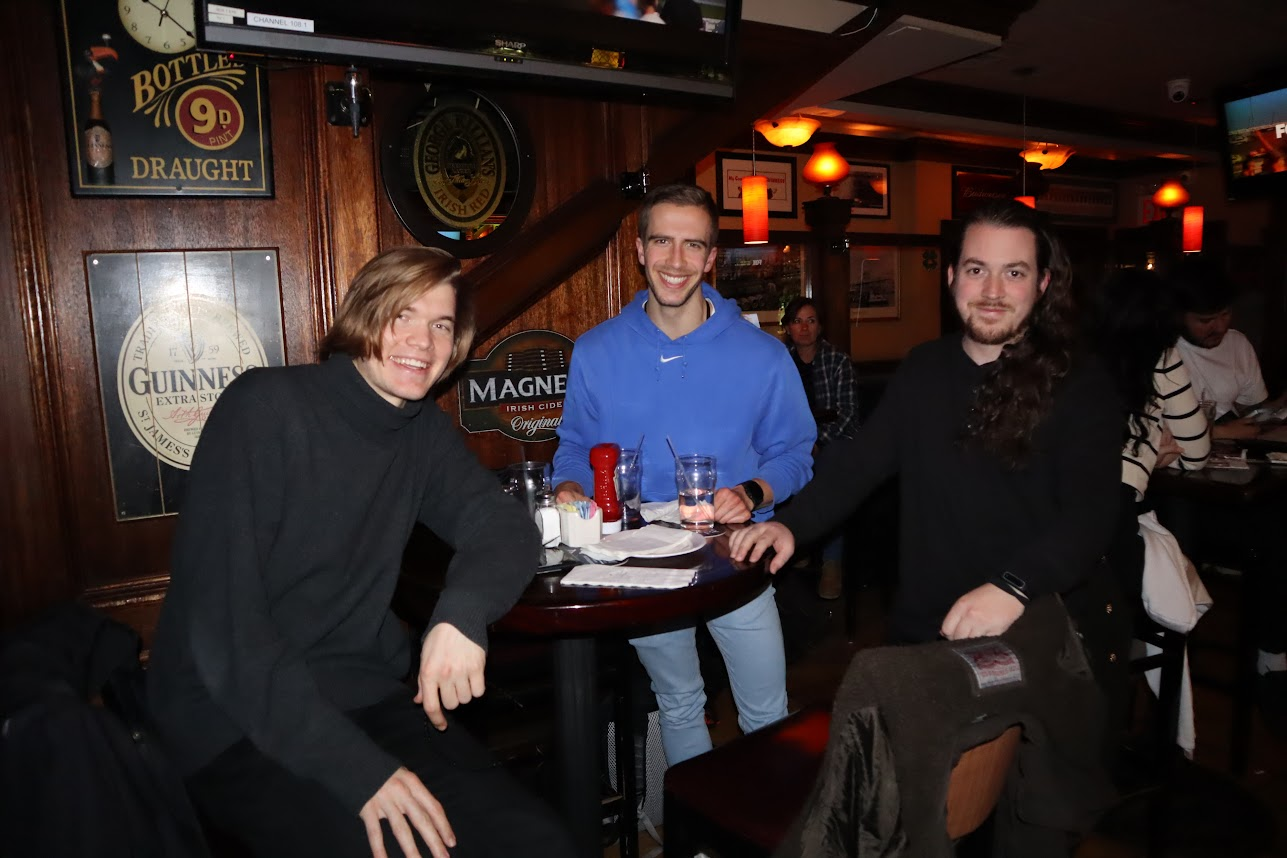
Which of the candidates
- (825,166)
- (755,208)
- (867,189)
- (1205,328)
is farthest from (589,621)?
(867,189)

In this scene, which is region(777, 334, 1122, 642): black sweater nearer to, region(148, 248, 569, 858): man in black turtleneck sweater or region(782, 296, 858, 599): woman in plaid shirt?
region(148, 248, 569, 858): man in black turtleneck sweater

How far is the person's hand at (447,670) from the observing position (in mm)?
1511

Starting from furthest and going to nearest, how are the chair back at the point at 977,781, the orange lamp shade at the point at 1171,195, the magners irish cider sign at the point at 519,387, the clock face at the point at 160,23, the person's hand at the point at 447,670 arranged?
the orange lamp shade at the point at 1171,195
the magners irish cider sign at the point at 519,387
the clock face at the point at 160,23
the person's hand at the point at 447,670
the chair back at the point at 977,781

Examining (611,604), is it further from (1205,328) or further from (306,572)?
(1205,328)

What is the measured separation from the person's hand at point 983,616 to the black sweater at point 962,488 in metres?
0.05

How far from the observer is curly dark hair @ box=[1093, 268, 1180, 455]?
9.27 ft

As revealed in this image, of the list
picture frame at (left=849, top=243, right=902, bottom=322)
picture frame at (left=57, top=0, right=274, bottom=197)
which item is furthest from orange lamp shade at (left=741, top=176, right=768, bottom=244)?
picture frame at (left=57, top=0, right=274, bottom=197)

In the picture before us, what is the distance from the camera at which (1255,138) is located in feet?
19.9

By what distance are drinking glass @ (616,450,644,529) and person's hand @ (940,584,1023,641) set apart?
2.61 ft

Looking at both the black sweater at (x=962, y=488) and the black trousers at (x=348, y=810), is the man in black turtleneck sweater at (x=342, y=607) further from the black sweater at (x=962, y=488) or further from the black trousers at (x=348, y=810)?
the black sweater at (x=962, y=488)

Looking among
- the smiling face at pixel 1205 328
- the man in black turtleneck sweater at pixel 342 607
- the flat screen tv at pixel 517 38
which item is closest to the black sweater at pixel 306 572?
the man in black turtleneck sweater at pixel 342 607

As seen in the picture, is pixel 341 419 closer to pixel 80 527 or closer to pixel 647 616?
pixel 647 616

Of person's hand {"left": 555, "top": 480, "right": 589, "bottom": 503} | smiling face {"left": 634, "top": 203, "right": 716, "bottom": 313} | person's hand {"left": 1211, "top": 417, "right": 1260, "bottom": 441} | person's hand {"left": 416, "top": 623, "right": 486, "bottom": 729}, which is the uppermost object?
smiling face {"left": 634, "top": 203, "right": 716, "bottom": 313}

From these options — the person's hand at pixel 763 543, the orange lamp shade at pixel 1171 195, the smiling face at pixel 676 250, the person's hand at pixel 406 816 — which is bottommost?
the person's hand at pixel 406 816
